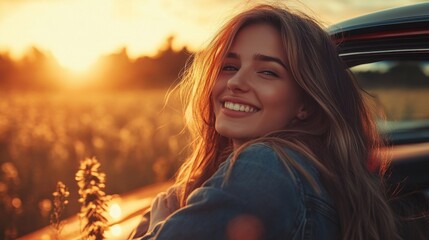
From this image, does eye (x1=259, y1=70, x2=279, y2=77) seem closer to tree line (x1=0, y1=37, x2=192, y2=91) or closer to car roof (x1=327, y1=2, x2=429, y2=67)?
car roof (x1=327, y1=2, x2=429, y2=67)

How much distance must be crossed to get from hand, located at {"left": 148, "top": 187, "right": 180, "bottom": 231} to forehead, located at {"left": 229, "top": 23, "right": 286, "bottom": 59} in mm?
597

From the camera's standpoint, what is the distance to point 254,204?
1444 millimetres

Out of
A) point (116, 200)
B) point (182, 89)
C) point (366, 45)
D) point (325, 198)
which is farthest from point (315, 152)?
point (116, 200)

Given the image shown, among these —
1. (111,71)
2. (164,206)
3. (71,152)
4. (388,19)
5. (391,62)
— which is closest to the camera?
(388,19)

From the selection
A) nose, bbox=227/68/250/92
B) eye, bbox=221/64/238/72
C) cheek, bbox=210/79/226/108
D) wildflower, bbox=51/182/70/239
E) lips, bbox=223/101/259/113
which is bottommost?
wildflower, bbox=51/182/70/239

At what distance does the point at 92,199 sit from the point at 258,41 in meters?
0.82

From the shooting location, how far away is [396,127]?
3.73 meters

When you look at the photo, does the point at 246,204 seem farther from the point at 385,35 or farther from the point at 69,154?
the point at 69,154

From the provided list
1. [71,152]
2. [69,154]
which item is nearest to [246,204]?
[69,154]

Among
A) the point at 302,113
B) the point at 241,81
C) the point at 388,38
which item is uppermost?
the point at 388,38

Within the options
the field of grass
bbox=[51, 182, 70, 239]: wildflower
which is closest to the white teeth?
bbox=[51, 182, 70, 239]: wildflower

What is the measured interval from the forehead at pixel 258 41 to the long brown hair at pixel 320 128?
0.02m

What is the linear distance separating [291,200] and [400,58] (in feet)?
2.66

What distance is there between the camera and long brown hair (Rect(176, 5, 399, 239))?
1699 millimetres
